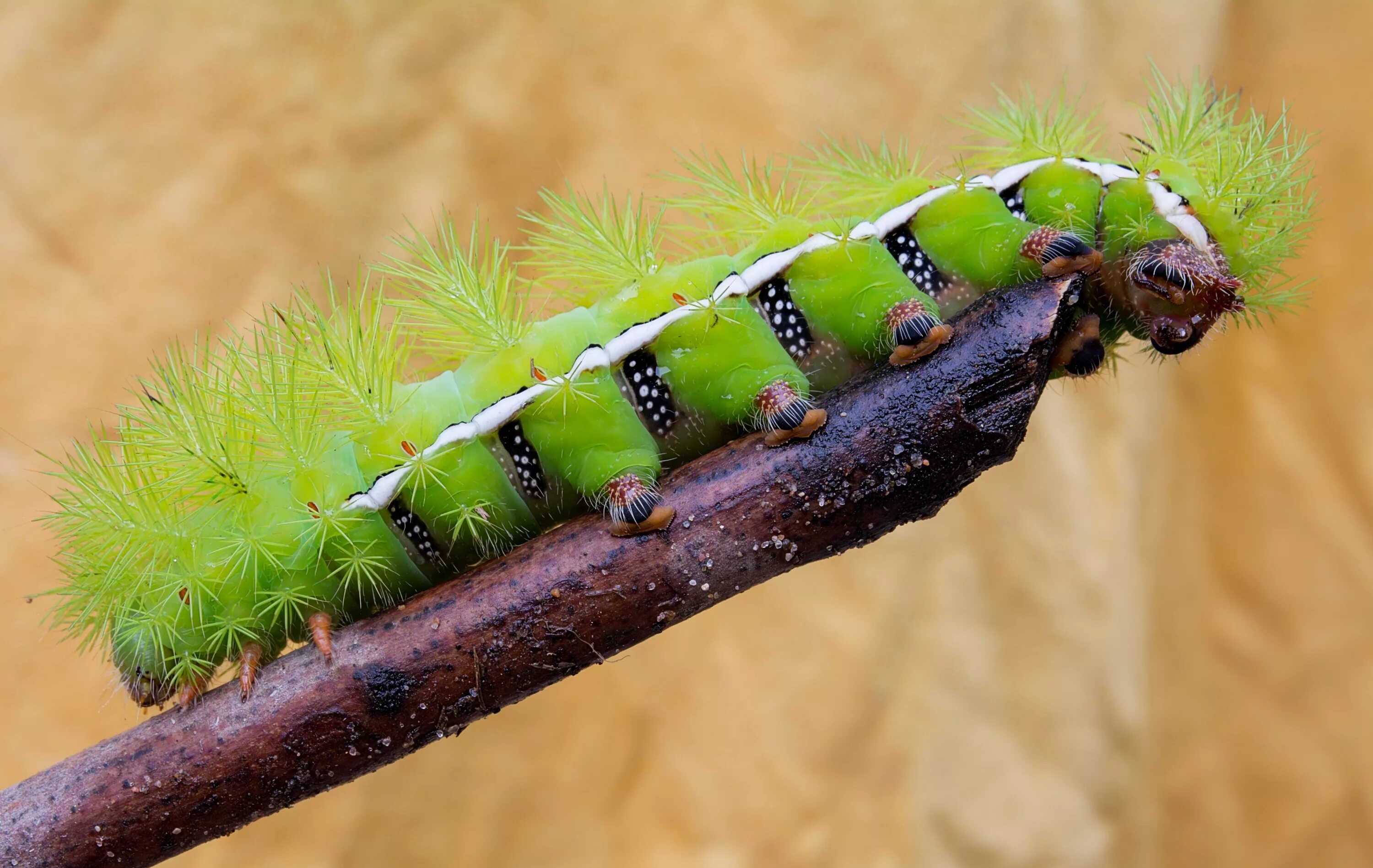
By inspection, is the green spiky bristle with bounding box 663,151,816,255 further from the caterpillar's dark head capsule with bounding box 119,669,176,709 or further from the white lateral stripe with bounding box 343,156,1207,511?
the caterpillar's dark head capsule with bounding box 119,669,176,709

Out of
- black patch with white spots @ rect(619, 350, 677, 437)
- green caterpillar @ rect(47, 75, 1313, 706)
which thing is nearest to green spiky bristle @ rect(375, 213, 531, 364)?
green caterpillar @ rect(47, 75, 1313, 706)

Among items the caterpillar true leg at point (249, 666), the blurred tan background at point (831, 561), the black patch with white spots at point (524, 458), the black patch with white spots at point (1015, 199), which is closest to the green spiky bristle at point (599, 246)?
the black patch with white spots at point (524, 458)

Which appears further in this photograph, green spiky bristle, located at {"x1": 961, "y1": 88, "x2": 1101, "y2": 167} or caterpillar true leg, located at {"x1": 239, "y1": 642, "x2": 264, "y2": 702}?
green spiky bristle, located at {"x1": 961, "y1": 88, "x2": 1101, "y2": 167}

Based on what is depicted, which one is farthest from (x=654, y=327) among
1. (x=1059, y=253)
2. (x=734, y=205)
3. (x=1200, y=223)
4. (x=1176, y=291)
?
(x=1200, y=223)

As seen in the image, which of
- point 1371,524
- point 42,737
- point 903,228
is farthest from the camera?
point 1371,524

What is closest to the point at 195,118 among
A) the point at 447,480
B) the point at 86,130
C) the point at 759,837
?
the point at 86,130

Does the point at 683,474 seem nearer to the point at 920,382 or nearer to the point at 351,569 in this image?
the point at 920,382

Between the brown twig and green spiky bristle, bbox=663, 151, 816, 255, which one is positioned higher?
green spiky bristle, bbox=663, 151, 816, 255

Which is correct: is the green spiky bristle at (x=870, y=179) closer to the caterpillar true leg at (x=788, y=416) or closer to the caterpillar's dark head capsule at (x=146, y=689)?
the caterpillar true leg at (x=788, y=416)
